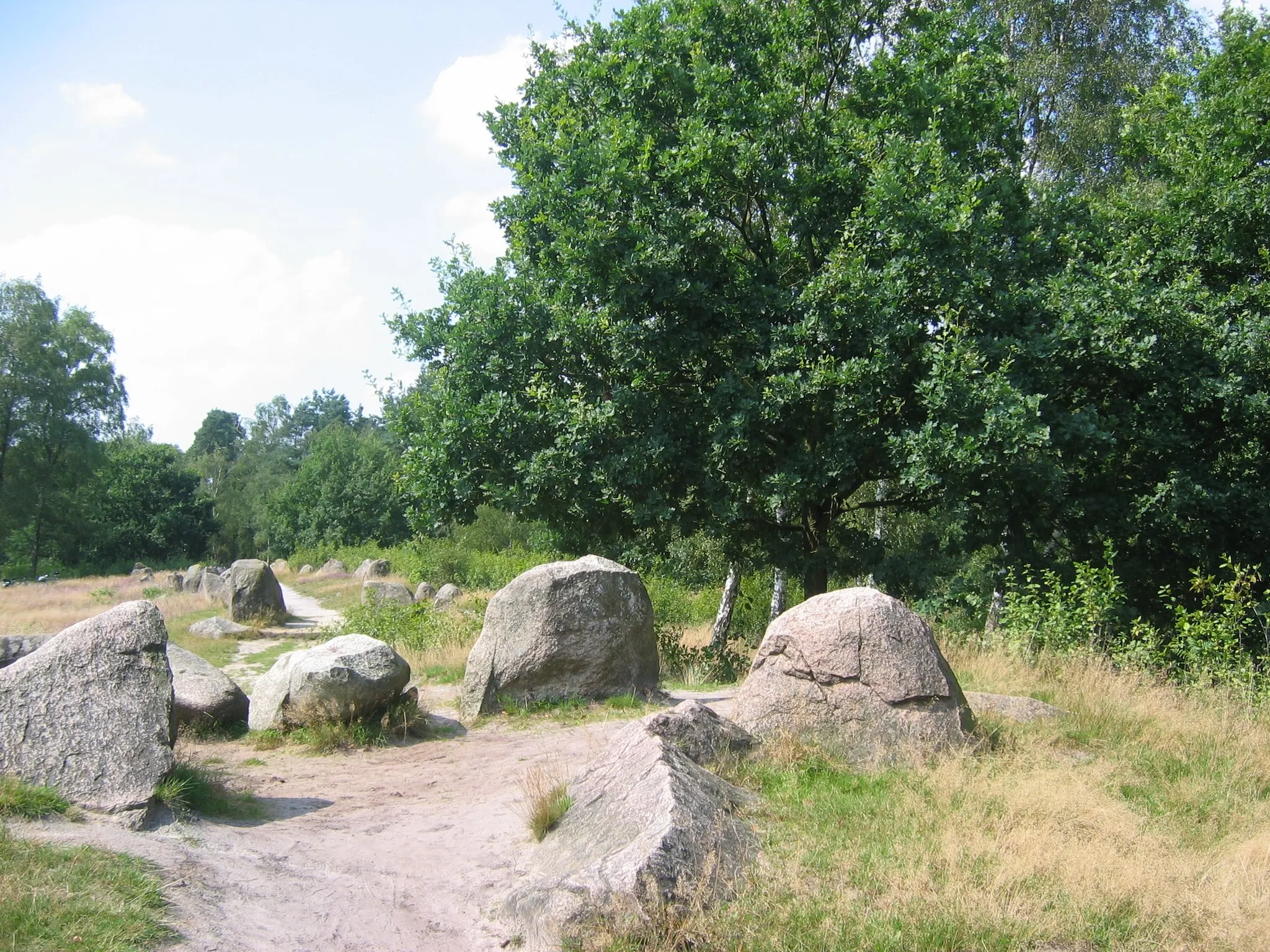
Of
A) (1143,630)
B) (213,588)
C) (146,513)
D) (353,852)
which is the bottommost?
(353,852)

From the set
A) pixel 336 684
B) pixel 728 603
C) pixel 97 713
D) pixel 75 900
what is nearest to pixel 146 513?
pixel 728 603

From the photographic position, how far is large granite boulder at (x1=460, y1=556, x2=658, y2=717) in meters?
11.6

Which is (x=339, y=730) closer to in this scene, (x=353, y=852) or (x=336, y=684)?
(x=336, y=684)

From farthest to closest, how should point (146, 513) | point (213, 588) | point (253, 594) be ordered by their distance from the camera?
point (146, 513) → point (213, 588) → point (253, 594)

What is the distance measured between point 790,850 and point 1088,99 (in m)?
19.3

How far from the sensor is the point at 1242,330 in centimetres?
1312

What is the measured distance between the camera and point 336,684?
10453 mm

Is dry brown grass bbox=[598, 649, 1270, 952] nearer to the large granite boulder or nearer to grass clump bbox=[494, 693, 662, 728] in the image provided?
grass clump bbox=[494, 693, 662, 728]

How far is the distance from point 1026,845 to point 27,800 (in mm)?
6409

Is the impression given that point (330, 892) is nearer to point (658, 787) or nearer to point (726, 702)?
point (658, 787)

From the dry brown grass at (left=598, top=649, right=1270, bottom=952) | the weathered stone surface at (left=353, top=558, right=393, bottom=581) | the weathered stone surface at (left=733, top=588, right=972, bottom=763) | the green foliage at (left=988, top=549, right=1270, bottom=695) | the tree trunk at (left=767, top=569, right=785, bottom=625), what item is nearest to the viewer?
the dry brown grass at (left=598, top=649, right=1270, bottom=952)

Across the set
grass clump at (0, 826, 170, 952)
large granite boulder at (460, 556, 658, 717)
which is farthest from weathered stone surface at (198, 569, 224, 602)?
grass clump at (0, 826, 170, 952)

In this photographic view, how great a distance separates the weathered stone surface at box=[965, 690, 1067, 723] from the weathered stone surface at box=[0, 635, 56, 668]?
10392 millimetres

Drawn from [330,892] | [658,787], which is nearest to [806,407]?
[658,787]
